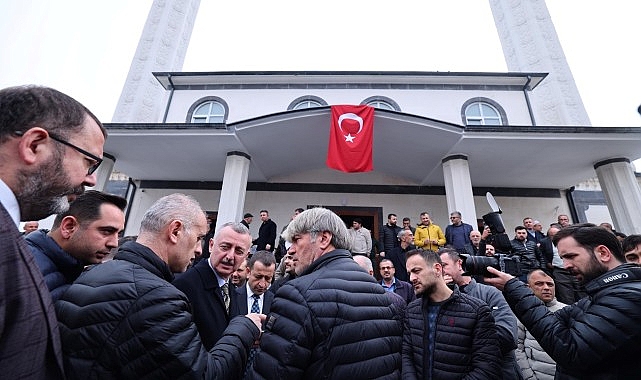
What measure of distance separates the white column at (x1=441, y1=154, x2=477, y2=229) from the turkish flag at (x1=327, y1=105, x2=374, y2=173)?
275 cm

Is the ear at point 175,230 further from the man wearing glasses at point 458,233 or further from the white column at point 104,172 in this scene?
the white column at point 104,172

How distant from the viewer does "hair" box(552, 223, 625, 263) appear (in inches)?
81.5

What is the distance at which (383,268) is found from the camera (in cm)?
553

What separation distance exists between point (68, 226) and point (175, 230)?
2.19 feet

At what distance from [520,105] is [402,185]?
231 inches

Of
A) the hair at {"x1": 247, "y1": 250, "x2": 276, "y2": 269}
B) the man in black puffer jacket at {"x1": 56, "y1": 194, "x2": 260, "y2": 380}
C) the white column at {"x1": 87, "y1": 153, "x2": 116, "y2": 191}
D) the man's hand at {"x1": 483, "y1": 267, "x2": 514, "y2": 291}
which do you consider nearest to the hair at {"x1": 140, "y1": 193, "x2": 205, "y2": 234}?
the man in black puffer jacket at {"x1": 56, "y1": 194, "x2": 260, "y2": 380}

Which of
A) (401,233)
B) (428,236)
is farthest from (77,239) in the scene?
(428,236)

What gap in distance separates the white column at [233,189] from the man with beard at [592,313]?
26.6 ft

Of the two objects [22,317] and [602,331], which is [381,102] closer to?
[602,331]

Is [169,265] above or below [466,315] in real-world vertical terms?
above

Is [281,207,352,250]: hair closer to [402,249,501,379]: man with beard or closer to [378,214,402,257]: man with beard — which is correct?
[402,249,501,379]: man with beard

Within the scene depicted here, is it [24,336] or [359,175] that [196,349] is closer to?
[24,336]

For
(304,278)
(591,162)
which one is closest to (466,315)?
(304,278)

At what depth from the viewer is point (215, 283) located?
2.36 m
